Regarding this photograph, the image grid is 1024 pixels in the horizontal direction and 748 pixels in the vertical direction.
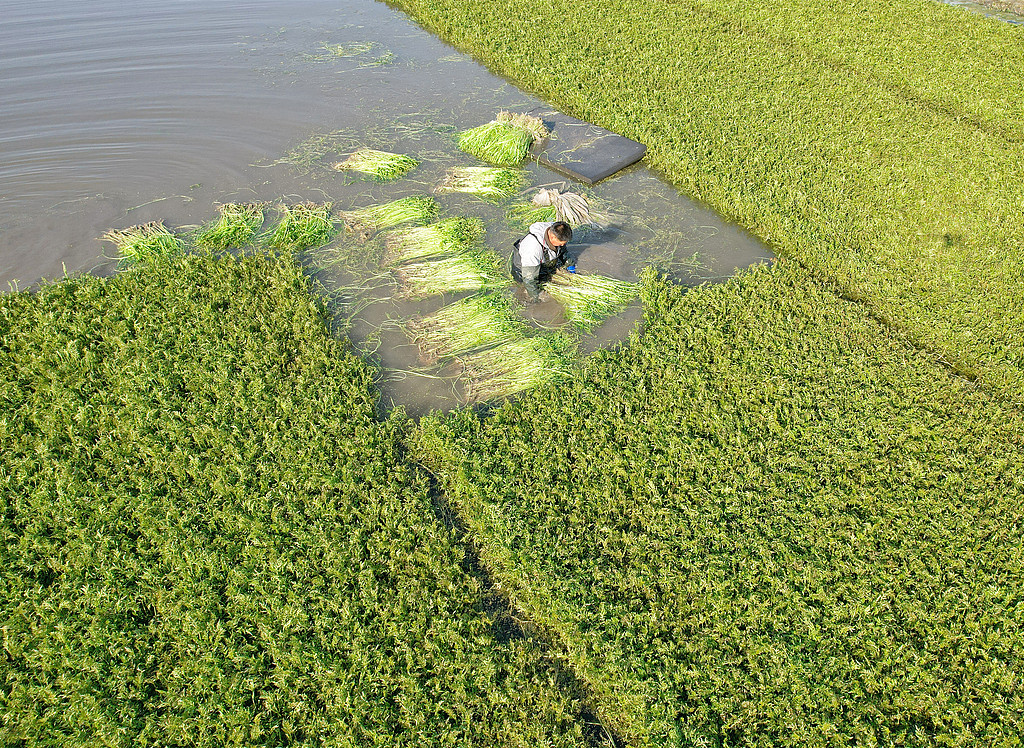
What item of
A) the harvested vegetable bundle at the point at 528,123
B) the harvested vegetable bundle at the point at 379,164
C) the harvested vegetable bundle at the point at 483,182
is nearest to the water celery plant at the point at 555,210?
the harvested vegetable bundle at the point at 483,182

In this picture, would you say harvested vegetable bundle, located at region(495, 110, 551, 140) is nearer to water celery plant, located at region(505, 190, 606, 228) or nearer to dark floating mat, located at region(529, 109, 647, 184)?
dark floating mat, located at region(529, 109, 647, 184)

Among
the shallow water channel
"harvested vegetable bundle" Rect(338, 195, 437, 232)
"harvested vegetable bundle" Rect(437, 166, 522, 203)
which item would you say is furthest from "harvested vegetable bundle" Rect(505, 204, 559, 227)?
"harvested vegetable bundle" Rect(338, 195, 437, 232)

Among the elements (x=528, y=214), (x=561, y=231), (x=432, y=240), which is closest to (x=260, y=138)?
(x=432, y=240)

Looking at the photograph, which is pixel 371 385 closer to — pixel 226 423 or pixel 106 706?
pixel 226 423

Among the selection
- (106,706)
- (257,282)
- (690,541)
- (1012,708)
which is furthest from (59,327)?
(1012,708)

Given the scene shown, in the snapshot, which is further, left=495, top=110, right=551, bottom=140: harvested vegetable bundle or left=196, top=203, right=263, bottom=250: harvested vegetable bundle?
left=495, top=110, right=551, bottom=140: harvested vegetable bundle

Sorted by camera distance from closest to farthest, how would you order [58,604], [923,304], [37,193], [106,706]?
[106,706] < [58,604] < [923,304] < [37,193]
